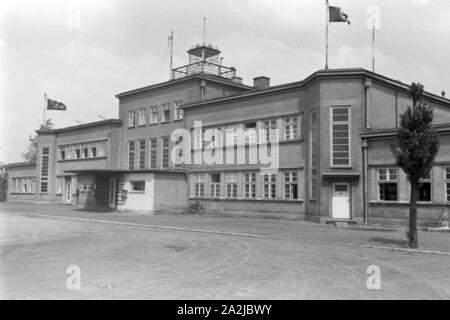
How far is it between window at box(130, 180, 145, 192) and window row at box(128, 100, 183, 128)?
6.80 metres

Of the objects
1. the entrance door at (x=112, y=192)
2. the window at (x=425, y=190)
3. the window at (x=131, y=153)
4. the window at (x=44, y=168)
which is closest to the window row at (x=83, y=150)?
the window at (x=44, y=168)

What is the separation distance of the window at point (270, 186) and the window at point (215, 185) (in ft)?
14.2

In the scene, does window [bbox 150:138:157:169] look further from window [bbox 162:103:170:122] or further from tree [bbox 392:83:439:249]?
tree [bbox 392:83:439:249]

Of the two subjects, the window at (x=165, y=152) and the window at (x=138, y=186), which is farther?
the window at (x=165, y=152)

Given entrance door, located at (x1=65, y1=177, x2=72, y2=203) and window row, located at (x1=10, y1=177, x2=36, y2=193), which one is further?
window row, located at (x1=10, y1=177, x2=36, y2=193)

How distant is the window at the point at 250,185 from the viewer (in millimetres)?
30625

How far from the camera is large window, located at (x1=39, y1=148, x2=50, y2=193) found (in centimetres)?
5019

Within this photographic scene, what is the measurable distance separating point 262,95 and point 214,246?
17.2m

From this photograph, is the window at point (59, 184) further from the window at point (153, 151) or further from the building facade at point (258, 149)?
the window at point (153, 151)

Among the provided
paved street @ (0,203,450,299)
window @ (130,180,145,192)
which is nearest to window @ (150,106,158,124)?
window @ (130,180,145,192)

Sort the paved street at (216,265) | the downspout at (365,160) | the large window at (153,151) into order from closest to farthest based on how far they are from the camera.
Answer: the paved street at (216,265) < the downspout at (365,160) < the large window at (153,151)

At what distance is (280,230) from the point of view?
69.3 ft

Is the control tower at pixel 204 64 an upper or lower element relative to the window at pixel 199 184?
upper
